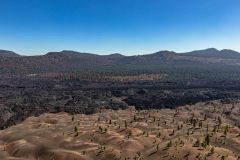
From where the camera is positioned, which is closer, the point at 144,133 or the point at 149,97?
the point at 144,133

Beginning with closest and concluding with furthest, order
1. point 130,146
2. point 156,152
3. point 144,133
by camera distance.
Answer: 1. point 156,152
2. point 130,146
3. point 144,133

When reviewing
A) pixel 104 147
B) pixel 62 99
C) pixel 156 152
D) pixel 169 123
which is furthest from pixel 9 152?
pixel 62 99

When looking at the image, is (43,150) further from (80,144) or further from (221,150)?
(221,150)

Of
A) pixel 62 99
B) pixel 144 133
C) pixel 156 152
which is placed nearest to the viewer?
pixel 156 152

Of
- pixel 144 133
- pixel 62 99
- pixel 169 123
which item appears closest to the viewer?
pixel 144 133

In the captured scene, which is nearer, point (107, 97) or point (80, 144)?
point (80, 144)

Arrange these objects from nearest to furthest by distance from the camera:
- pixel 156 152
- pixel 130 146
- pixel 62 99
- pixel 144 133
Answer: pixel 156 152 < pixel 130 146 < pixel 144 133 < pixel 62 99

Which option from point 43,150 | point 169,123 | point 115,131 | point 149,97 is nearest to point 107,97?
point 149,97

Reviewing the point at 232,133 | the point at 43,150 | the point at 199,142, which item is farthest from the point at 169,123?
the point at 43,150

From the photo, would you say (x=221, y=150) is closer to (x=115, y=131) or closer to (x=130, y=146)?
(x=130, y=146)
